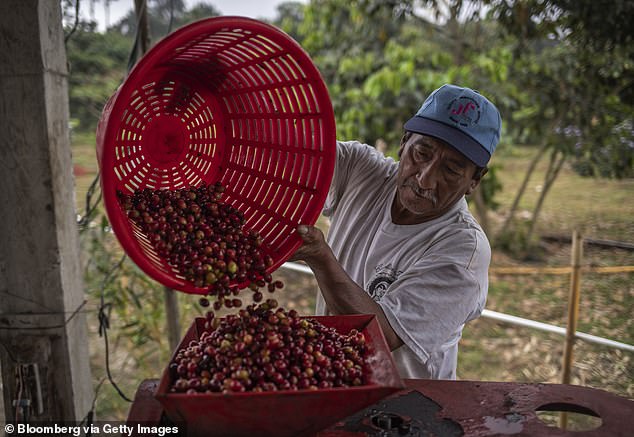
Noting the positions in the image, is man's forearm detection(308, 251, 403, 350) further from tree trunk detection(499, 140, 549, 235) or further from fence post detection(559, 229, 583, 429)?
tree trunk detection(499, 140, 549, 235)

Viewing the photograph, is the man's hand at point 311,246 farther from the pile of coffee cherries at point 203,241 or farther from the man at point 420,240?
the pile of coffee cherries at point 203,241

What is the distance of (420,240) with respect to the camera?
6.34 ft

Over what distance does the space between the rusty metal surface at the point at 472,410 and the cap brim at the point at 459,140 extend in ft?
2.42

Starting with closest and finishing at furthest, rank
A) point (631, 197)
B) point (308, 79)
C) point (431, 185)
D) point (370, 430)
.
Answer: point (370, 430), point (308, 79), point (431, 185), point (631, 197)

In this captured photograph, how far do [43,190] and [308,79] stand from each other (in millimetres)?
888

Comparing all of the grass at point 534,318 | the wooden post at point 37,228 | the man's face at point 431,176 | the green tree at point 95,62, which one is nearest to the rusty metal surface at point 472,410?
the wooden post at point 37,228

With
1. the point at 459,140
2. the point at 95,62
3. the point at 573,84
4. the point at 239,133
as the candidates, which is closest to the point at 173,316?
the point at 239,133

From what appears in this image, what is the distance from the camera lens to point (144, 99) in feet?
5.70

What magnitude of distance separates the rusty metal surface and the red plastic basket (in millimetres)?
501

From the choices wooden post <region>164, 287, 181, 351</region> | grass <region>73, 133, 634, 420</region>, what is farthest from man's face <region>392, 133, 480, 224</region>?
grass <region>73, 133, 634, 420</region>

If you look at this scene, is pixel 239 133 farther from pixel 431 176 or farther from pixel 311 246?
pixel 431 176

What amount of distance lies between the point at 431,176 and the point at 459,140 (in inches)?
6.0

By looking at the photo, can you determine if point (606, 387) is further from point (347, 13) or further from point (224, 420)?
point (347, 13)

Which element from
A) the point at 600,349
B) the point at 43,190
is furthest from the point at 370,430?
the point at 600,349
